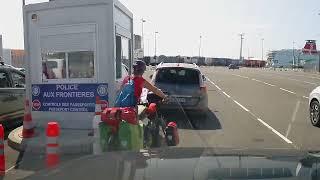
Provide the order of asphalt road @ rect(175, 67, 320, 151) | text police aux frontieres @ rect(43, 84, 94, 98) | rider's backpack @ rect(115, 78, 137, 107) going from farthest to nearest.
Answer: asphalt road @ rect(175, 67, 320, 151), text police aux frontieres @ rect(43, 84, 94, 98), rider's backpack @ rect(115, 78, 137, 107)

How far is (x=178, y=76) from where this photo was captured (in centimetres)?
1562

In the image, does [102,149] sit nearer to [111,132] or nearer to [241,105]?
[111,132]

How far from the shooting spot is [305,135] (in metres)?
12.3

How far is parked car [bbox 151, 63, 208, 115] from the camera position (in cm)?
1511

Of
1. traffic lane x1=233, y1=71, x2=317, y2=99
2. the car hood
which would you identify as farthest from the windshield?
traffic lane x1=233, y1=71, x2=317, y2=99

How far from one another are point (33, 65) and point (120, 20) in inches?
77.6

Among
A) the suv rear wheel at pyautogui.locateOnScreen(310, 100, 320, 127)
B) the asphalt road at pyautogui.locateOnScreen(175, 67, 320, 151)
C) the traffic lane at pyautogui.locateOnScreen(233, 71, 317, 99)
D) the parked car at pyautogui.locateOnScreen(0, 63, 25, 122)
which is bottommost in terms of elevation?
the asphalt road at pyautogui.locateOnScreen(175, 67, 320, 151)

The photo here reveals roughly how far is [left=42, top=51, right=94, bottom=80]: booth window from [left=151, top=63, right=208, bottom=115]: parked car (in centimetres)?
476

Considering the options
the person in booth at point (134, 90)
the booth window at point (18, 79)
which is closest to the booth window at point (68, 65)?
the booth window at point (18, 79)

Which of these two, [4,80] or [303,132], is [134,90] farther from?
[303,132]

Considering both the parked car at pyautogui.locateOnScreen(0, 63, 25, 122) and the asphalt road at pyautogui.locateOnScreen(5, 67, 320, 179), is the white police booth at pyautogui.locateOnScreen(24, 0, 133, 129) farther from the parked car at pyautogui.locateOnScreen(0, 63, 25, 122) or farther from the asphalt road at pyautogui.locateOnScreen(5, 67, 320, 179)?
the parked car at pyautogui.locateOnScreen(0, 63, 25, 122)

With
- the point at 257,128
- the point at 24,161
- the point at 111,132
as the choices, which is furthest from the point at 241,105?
the point at 111,132

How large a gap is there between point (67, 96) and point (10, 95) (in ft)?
8.64

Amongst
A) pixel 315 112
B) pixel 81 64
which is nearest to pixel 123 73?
pixel 81 64
